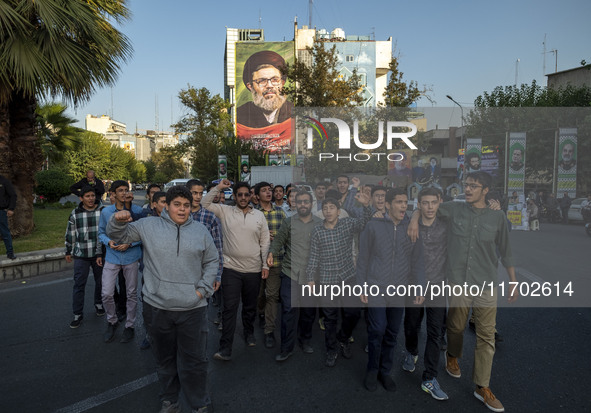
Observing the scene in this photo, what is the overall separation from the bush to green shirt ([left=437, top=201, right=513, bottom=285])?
19697 millimetres

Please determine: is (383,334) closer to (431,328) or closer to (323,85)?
(431,328)

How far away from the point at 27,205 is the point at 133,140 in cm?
12901

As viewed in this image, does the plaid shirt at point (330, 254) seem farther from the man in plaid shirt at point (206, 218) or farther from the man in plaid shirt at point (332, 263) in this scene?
the man in plaid shirt at point (206, 218)

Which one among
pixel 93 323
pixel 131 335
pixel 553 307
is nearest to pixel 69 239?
pixel 93 323

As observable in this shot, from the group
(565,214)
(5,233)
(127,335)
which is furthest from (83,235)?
(565,214)

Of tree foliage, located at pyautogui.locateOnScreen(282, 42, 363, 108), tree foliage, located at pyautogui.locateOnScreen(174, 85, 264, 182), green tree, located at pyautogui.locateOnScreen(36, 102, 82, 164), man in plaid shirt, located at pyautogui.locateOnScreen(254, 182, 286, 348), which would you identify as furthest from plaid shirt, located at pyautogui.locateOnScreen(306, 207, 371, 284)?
tree foliage, located at pyautogui.locateOnScreen(174, 85, 264, 182)

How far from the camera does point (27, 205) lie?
32.6 ft

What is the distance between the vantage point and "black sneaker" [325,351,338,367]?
387cm

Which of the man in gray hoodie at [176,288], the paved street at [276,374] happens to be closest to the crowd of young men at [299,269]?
the man in gray hoodie at [176,288]

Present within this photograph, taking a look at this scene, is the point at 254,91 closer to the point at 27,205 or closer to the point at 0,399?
the point at 27,205

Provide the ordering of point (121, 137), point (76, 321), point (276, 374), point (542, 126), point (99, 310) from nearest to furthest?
point (276, 374), point (76, 321), point (99, 310), point (542, 126), point (121, 137)

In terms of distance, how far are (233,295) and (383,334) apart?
1538 millimetres

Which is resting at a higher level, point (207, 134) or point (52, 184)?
point (207, 134)

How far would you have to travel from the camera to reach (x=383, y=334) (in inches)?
137
